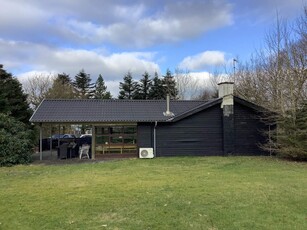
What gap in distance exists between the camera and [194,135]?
66.4 ft

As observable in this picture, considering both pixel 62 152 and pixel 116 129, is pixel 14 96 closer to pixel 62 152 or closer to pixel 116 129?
pixel 62 152

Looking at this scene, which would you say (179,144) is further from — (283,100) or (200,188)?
(200,188)

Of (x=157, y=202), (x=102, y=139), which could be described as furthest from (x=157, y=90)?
(x=157, y=202)

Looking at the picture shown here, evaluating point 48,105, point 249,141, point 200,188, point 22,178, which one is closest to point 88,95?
point 48,105

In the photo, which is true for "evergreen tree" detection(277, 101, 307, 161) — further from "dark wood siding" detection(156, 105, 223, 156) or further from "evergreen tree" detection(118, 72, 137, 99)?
"evergreen tree" detection(118, 72, 137, 99)

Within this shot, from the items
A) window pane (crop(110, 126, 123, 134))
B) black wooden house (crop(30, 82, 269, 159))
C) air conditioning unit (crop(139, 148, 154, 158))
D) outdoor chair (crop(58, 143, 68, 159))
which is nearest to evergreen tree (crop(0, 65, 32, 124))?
black wooden house (crop(30, 82, 269, 159))

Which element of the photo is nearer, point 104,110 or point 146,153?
point 146,153

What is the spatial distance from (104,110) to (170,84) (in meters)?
31.1

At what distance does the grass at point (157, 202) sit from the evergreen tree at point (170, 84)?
38.3m

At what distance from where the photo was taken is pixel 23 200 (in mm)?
7953

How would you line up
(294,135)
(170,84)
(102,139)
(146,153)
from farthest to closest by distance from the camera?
(170,84)
(102,139)
(146,153)
(294,135)

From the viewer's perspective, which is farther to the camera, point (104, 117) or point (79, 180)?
point (104, 117)

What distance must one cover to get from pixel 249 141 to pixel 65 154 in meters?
10.7

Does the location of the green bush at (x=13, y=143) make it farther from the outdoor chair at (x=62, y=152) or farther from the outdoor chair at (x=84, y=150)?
the outdoor chair at (x=84, y=150)
